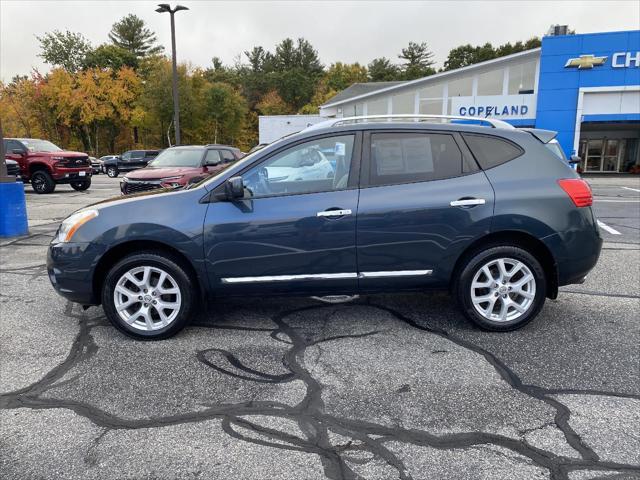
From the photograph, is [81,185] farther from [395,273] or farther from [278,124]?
[278,124]

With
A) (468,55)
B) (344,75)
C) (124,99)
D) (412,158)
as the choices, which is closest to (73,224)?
(412,158)

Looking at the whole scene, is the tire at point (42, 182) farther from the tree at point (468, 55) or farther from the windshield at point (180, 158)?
the tree at point (468, 55)

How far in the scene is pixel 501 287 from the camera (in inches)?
161

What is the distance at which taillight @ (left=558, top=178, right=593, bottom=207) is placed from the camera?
13.2 feet

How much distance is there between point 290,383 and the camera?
3.30 metres

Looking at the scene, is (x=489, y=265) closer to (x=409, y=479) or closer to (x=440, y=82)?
(x=409, y=479)

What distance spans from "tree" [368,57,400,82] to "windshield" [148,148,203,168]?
5963 cm

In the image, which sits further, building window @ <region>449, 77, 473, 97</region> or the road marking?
building window @ <region>449, 77, 473, 97</region>

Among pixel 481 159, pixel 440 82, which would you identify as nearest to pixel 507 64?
pixel 440 82

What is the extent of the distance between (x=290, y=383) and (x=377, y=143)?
6.84ft

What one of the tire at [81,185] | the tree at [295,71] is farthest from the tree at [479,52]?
the tire at [81,185]

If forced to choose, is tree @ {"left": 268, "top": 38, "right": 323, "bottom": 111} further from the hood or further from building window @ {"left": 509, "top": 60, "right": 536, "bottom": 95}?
the hood

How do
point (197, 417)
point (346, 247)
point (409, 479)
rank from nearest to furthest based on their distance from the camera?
point (409, 479), point (197, 417), point (346, 247)

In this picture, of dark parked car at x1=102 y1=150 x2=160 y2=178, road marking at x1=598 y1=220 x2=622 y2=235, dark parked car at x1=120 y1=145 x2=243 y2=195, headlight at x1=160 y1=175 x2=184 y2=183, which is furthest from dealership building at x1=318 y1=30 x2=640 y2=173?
headlight at x1=160 y1=175 x2=184 y2=183
